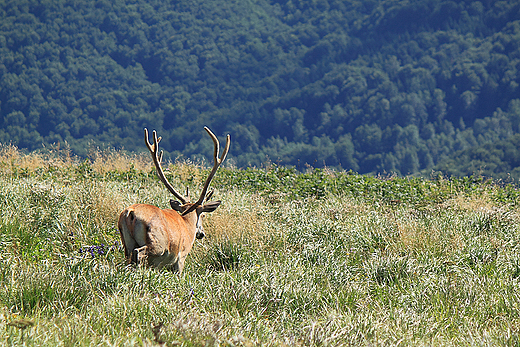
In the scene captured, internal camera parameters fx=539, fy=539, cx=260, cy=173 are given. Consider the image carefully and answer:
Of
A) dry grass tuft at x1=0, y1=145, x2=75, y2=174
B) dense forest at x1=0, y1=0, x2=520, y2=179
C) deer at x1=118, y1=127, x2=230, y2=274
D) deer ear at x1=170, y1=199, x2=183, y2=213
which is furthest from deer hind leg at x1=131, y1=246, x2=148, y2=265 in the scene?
dense forest at x1=0, y1=0, x2=520, y2=179

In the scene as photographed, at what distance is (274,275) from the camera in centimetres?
587

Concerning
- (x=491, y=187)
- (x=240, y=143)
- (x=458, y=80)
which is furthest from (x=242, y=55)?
(x=491, y=187)

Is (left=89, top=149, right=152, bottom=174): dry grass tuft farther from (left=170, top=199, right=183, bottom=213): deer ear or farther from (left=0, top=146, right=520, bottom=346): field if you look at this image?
(left=170, top=199, right=183, bottom=213): deer ear

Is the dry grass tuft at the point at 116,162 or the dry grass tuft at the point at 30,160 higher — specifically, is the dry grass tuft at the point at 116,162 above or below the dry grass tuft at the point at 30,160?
below

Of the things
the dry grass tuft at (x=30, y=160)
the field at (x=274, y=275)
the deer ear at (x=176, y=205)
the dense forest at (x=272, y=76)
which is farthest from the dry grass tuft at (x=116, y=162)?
the dense forest at (x=272, y=76)

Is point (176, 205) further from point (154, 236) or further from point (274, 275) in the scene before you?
point (274, 275)

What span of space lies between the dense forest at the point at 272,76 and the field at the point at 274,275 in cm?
9266

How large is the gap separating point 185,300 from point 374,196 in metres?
6.46

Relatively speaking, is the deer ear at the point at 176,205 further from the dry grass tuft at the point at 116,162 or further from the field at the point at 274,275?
the dry grass tuft at the point at 116,162

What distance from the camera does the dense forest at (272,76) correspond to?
376 feet

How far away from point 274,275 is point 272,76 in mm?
144725

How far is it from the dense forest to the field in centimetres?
9266

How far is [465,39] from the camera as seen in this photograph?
149625 mm

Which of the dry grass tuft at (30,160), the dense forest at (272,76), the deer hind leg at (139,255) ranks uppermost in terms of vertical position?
the deer hind leg at (139,255)
